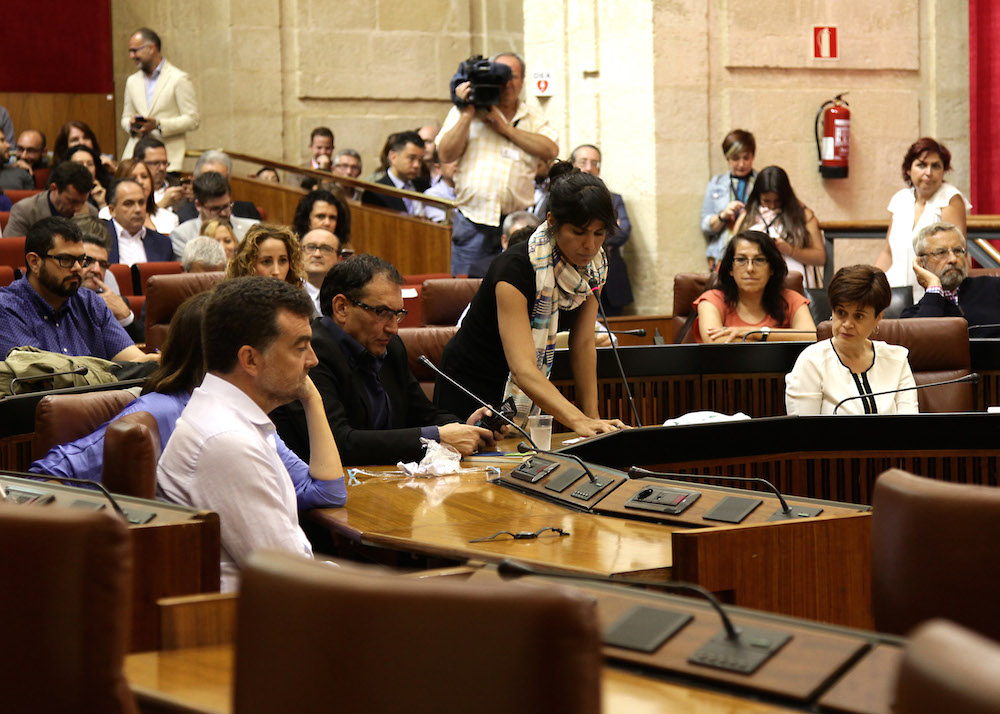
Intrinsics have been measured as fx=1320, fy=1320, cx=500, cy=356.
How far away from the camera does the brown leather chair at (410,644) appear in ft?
3.77

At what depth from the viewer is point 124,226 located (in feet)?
22.3

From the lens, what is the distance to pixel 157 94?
30.7 feet

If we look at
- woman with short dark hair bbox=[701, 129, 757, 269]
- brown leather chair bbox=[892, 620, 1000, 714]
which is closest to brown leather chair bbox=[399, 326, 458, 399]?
woman with short dark hair bbox=[701, 129, 757, 269]

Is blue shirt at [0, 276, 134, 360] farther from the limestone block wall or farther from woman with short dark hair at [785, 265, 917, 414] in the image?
the limestone block wall

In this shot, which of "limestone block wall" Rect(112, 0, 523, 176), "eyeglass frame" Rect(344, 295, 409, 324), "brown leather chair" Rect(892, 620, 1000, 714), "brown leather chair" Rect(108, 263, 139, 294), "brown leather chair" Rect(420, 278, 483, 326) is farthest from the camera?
"limestone block wall" Rect(112, 0, 523, 176)

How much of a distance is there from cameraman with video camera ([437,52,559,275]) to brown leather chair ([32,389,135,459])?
3.43m

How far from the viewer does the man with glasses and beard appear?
447cm

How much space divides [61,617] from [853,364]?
3137 millimetres

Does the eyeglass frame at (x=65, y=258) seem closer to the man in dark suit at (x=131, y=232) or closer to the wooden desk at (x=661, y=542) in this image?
the man in dark suit at (x=131, y=232)

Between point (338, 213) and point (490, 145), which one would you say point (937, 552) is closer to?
point (338, 213)

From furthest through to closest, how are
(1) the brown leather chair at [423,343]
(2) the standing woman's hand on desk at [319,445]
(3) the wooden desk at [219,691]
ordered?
1. (1) the brown leather chair at [423,343]
2. (2) the standing woman's hand on desk at [319,445]
3. (3) the wooden desk at [219,691]

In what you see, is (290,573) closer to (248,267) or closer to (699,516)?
(699,516)

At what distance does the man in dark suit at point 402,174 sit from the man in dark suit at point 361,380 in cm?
522

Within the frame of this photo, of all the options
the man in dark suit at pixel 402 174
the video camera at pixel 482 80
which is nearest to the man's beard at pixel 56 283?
the video camera at pixel 482 80
